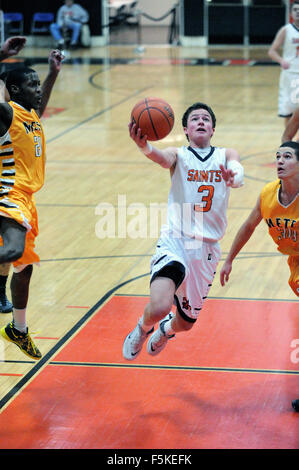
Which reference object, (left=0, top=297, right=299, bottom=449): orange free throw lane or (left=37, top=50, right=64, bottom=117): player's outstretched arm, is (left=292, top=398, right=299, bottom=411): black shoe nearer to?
(left=0, top=297, right=299, bottom=449): orange free throw lane

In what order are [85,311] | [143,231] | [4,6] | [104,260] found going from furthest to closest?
[4,6], [143,231], [104,260], [85,311]

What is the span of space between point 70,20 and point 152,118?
774 inches

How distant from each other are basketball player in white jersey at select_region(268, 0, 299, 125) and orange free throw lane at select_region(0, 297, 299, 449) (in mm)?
5621

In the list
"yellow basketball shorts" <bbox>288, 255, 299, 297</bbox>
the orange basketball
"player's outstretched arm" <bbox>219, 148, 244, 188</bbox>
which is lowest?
"yellow basketball shorts" <bbox>288, 255, 299, 297</bbox>

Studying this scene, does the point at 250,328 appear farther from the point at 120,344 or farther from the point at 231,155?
the point at 231,155

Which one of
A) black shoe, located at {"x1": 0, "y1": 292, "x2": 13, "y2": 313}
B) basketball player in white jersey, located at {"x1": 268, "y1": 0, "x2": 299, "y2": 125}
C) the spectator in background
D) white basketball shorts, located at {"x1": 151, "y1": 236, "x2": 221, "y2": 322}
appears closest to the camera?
white basketball shorts, located at {"x1": 151, "y1": 236, "x2": 221, "y2": 322}

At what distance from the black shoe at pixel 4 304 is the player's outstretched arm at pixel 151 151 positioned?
2293 millimetres

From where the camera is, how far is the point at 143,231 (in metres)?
9.12

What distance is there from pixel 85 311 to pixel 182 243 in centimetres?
186

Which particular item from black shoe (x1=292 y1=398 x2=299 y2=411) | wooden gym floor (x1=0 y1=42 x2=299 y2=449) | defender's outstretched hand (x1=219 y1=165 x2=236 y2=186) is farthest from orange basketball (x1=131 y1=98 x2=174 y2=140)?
black shoe (x1=292 y1=398 x2=299 y2=411)

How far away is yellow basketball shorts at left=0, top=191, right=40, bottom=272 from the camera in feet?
17.5

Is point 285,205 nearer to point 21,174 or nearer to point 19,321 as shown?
point 21,174

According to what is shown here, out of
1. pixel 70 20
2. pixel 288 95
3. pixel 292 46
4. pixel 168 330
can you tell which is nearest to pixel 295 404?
pixel 168 330
